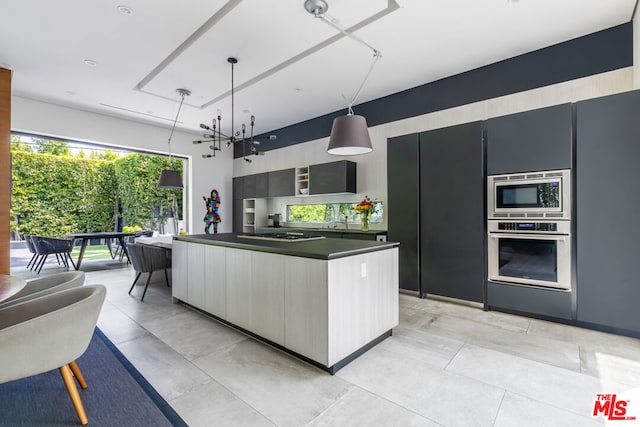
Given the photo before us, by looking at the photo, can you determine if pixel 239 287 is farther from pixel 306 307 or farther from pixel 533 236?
pixel 533 236

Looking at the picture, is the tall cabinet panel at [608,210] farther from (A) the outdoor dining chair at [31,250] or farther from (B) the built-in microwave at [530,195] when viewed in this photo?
(A) the outdoor dining chair at [31,250]

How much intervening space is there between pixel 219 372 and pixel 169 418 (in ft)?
1.65

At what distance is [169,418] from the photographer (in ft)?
5.42

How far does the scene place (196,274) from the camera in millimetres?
3377

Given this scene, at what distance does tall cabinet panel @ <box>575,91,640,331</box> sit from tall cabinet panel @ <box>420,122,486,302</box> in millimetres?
872

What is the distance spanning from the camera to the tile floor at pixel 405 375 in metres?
1.69

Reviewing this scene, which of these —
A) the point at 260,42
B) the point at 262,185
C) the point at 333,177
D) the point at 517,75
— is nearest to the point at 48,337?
the point at 260,42

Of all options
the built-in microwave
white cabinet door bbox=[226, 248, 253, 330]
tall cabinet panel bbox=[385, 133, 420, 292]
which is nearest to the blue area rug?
white cabinet door bbox=[226, 248, 253, 330]

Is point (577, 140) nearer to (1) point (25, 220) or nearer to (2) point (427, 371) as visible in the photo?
(2) point (427, 371)

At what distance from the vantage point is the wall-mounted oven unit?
2961 millimetres

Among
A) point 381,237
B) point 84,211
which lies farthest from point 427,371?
point 84,211

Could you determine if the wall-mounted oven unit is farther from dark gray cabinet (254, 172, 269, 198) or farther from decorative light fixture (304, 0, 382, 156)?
dark gray cabinet (254, 172, 269, 198)

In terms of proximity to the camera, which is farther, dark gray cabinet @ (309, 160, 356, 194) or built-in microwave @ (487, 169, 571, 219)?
dark gray cabinet @ (309, 160, 356, 194)

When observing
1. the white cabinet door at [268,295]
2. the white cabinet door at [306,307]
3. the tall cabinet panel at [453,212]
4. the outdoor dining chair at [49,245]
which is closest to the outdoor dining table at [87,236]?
the outdoor dining chair at [49,245]
